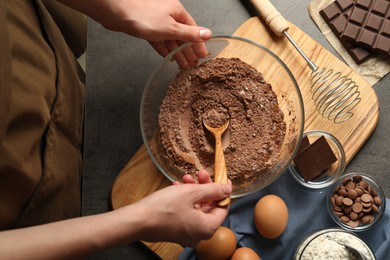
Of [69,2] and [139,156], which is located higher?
[69,2]

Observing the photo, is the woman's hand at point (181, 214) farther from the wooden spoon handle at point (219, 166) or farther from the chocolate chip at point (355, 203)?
the chocolate chip at point (355, 203)

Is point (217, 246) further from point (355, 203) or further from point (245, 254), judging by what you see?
point (355, 203)

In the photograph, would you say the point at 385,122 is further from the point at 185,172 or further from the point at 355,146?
the point at 185,172

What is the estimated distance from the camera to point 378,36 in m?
1.45

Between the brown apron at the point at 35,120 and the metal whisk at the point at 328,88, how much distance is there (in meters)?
0.64

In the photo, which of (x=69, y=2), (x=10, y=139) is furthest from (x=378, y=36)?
(x=10, y=139)

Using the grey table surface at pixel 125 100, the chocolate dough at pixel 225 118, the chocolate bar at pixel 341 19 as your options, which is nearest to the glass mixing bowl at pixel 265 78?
the chocolate dough at pixel 225 118

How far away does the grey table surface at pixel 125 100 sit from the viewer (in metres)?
1.43

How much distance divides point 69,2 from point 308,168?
0.82 meters

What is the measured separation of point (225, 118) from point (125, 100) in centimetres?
37

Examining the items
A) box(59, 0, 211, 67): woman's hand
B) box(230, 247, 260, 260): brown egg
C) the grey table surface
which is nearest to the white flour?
box(230, 247, 260, 260): brown egg

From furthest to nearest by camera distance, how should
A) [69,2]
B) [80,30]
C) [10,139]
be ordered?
[80,30] < [69,2] < [10,139]

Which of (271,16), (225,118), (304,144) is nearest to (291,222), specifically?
(304,144)

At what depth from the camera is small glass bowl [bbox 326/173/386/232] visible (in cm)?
131
